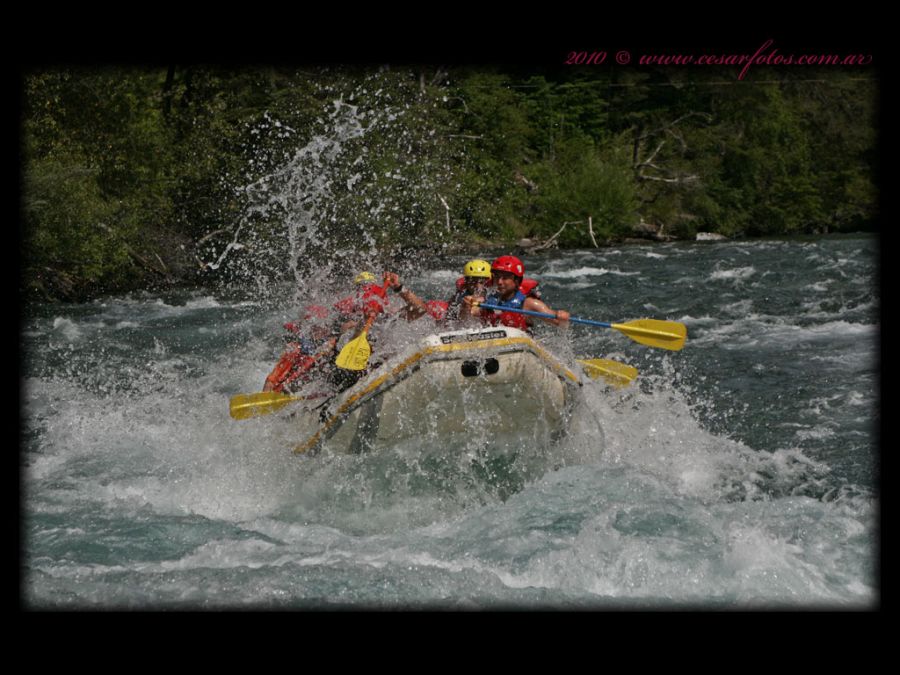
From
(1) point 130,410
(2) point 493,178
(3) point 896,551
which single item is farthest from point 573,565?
(2) point 493,178

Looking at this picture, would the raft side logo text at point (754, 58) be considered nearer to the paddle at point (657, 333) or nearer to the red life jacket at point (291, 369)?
the paddle at point (657, 333)

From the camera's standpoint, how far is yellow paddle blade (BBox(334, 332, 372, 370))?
625cm

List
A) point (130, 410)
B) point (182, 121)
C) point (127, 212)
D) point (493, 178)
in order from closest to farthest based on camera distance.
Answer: point (130, 410) → point (127, 212) → point (182, 121) → point (493, 178)

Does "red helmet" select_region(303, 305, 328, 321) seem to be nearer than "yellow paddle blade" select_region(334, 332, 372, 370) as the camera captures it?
No

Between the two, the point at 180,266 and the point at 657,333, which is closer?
the point at 657,333

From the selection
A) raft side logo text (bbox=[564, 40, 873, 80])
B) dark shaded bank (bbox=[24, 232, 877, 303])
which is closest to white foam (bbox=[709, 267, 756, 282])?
raft side logo text (bbox=[564, 40, 873, 80])

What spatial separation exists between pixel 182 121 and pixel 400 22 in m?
14.3

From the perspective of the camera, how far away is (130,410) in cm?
839

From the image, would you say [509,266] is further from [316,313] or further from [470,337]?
[316,313]

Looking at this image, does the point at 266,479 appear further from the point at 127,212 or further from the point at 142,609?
the point at 127,212

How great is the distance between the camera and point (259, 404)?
22.1 ft

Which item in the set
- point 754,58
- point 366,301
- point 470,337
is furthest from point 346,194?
point 470,337

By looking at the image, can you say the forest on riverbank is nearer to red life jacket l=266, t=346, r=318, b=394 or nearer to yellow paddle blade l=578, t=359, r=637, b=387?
red life jacket l=266, t=346, r=318, b=394

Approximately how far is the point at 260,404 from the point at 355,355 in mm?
903
